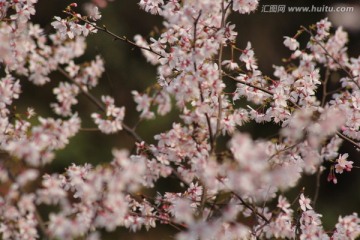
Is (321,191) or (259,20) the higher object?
(259,20)

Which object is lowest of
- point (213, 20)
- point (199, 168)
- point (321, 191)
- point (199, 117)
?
point (199, 168)

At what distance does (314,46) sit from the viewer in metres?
3.41

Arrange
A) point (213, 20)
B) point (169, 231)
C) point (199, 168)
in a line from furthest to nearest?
1. point (169, 231)
2. point (213, 20)
3. point (199, 168)

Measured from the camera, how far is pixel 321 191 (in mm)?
7738

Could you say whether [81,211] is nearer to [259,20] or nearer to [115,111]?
[115,111]

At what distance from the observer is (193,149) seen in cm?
265

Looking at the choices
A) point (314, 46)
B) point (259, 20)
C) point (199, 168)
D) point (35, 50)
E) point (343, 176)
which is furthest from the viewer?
point (259, 20)

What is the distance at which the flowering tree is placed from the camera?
5.86 feet

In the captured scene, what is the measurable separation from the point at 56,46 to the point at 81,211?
2.30m

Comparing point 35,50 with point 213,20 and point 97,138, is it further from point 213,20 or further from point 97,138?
point 97,138

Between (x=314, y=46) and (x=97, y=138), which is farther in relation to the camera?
(x=97, y=138)

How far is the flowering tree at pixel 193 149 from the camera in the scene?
70.3 inches

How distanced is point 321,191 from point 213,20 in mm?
5425

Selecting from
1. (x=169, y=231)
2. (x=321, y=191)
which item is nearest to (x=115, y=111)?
(x=169, y=231)
